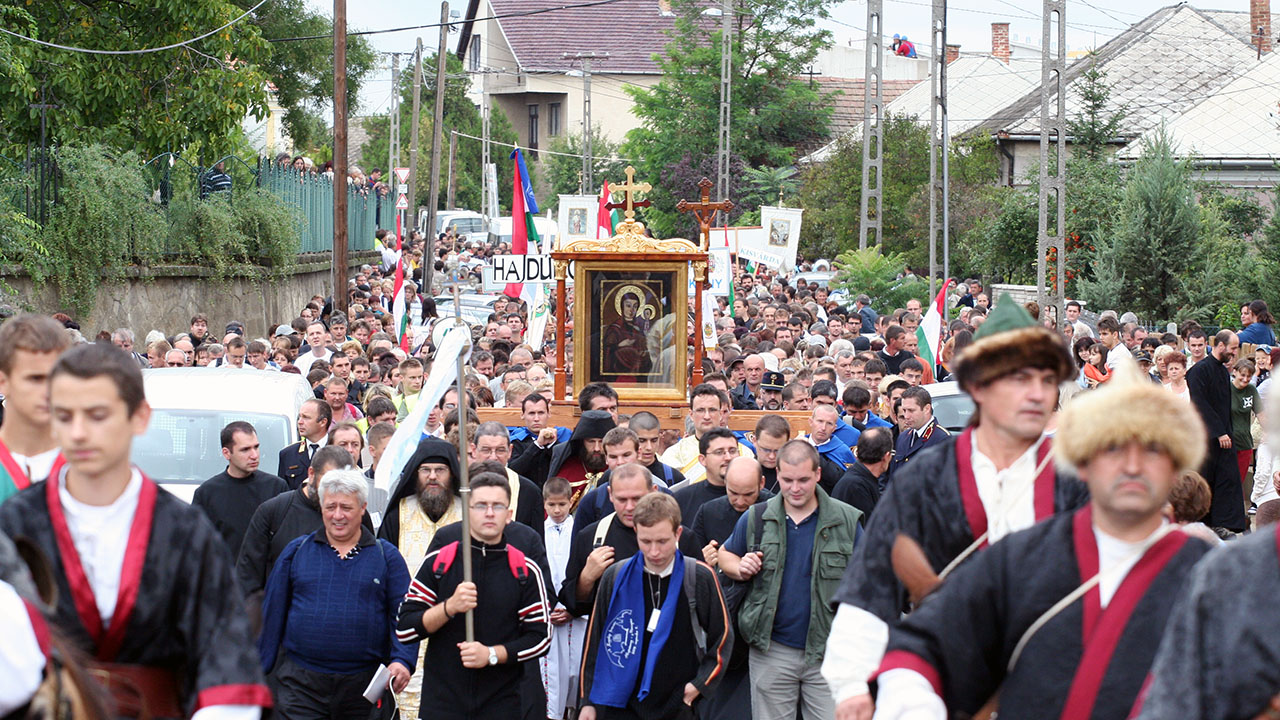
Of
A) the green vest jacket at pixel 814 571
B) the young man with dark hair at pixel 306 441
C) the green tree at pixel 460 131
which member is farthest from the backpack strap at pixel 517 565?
the green tree at pixel 460 131

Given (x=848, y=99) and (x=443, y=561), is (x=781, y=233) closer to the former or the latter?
(x=443, y=561)

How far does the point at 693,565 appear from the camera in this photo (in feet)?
23.4

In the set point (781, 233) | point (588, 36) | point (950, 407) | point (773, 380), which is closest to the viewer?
point (950, 407)

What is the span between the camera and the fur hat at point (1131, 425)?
337cm

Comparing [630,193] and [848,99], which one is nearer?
[630,193]

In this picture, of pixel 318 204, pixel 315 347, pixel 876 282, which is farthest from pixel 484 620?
pixel 318 204

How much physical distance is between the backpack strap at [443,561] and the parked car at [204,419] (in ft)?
11.3

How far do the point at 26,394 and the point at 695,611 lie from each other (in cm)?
338

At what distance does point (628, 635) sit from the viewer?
7078mm

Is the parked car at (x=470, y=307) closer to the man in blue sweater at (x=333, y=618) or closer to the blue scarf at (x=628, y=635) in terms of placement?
the man in blue sweater at (x=333, y=618)

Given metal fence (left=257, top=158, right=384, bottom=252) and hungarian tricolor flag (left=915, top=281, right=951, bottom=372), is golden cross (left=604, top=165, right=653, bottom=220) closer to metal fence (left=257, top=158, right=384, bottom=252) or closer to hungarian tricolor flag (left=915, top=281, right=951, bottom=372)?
hungarian tricolor flag (left=915, top=281, right=951, bottom=372)

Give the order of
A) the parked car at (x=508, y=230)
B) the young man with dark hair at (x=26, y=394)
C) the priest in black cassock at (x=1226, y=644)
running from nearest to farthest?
the priest in black cassock at (x=1226, y=644) → the young man with dark hair at (x=26, y=394) → the parked car at (x=508, y=230)

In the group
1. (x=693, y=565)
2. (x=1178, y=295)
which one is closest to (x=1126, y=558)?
(x=693, y=565)

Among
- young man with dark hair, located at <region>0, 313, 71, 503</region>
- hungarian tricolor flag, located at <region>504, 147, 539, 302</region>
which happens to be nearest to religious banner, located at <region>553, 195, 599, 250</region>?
hungarian tricolor flag, located at <region>504, 147, 539, 302</region>
